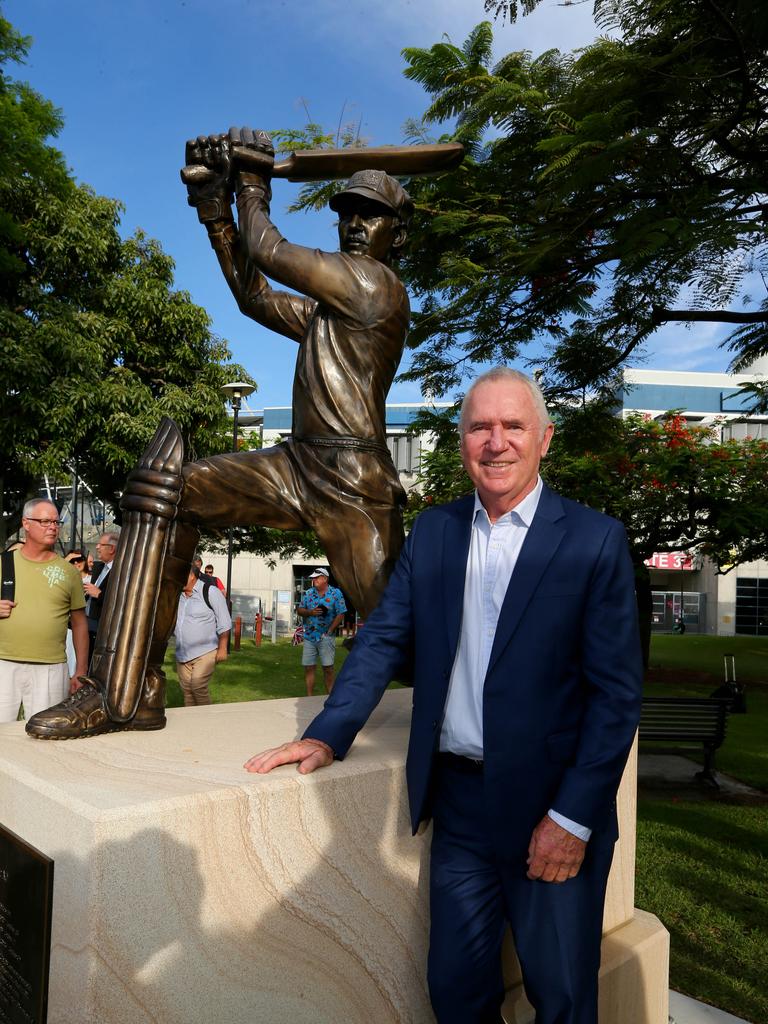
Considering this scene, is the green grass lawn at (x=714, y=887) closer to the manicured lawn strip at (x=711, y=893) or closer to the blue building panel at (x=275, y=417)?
the manicured lawn strip at (x=711, y=893)

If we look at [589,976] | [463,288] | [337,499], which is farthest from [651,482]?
[589,976]

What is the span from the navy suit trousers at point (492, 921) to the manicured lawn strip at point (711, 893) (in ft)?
6.58

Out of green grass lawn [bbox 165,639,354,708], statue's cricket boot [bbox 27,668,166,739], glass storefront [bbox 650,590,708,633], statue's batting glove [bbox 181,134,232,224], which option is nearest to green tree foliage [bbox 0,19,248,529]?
green grass lawn [bbox 165,639,354,708]

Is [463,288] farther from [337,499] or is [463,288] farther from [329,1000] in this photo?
[329,1000]

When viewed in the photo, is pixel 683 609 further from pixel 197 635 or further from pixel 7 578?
pixel 7 578

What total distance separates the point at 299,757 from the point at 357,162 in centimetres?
250

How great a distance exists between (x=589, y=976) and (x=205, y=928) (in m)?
0.98

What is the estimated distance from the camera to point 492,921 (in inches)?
84.6

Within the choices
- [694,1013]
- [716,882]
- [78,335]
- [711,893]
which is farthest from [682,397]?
[694,1013]

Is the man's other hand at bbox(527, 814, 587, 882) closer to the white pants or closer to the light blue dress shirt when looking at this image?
the light blue dress shirt

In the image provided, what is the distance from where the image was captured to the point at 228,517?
3.08 meters

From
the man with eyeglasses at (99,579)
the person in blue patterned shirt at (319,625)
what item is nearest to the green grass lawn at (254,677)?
the person in blue patterned shirt at (319,625)

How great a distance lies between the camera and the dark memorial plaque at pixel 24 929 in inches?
80.5

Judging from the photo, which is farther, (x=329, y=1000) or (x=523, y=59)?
(x=523, y=59)
